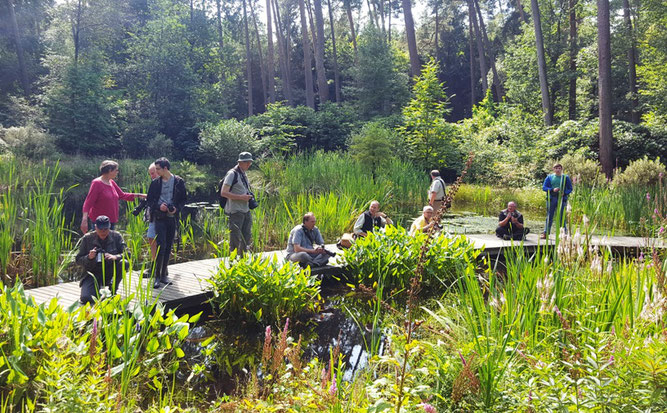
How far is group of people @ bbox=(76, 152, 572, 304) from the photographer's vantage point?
14.5 ft

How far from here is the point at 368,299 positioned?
593 cm

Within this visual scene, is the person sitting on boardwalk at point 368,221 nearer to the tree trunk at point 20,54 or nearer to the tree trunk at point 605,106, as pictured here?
the tree trunk at point 605,106

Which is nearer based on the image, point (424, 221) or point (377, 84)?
point (424, 221)

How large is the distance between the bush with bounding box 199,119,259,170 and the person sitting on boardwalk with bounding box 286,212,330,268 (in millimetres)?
15553

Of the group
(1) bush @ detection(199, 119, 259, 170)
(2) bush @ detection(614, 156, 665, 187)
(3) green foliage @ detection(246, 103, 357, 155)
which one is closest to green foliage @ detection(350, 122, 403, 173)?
(3) green foliage @ detection(246, 103, 357, 155)

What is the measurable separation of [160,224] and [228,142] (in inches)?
657

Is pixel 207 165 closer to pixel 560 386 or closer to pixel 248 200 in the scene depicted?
pixel 248 200

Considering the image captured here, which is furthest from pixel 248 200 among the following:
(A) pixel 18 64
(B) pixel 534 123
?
(A) pixel 18 64

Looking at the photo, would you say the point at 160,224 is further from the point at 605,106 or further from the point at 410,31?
the point at 410,31


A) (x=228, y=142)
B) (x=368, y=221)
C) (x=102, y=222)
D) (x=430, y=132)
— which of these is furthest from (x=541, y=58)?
(x=102, y=222)

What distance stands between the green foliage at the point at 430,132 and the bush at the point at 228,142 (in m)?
7.31

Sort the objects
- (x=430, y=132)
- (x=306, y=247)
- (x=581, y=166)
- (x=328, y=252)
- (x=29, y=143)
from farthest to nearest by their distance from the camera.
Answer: (x=29, y=143) → (x=430, y=132) → (x=581, y=166) → (x=328, y=252) → (x=306, y=247)

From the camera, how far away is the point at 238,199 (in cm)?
607

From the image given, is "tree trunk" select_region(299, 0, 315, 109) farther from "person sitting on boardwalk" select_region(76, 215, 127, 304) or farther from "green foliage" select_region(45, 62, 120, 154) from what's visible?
"person sitting on boardwalk" select_region(76, 215, 127, 304)
